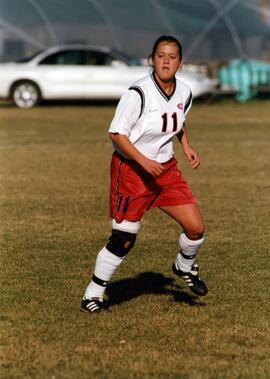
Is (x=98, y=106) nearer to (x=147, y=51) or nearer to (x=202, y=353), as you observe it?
(x=147, y=51)

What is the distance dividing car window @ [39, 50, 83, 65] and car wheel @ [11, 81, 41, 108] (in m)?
0.83

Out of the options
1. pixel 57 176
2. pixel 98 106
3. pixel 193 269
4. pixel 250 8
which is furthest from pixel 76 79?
pixel 193 269

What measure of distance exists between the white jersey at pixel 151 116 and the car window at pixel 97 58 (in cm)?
2172

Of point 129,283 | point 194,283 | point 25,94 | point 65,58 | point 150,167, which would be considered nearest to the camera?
point 150,167

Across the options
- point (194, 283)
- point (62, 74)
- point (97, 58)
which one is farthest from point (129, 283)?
point (97, 58)

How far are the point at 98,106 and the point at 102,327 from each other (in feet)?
73.1

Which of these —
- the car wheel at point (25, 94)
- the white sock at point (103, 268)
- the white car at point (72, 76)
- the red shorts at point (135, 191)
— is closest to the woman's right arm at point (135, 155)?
the red shorts at point (135, 191)

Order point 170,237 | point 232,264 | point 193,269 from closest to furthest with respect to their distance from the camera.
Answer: point 193,269, point 232,264, point 170,237

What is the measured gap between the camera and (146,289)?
7148 mm

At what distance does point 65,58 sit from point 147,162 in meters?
22.3

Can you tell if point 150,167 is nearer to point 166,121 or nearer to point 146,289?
point 166,121

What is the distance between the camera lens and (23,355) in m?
5.46

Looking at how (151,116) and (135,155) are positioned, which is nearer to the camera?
(135,155)

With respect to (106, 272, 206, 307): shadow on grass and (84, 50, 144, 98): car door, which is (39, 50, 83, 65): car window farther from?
(106, 272, 206, 307): shadow on grass
